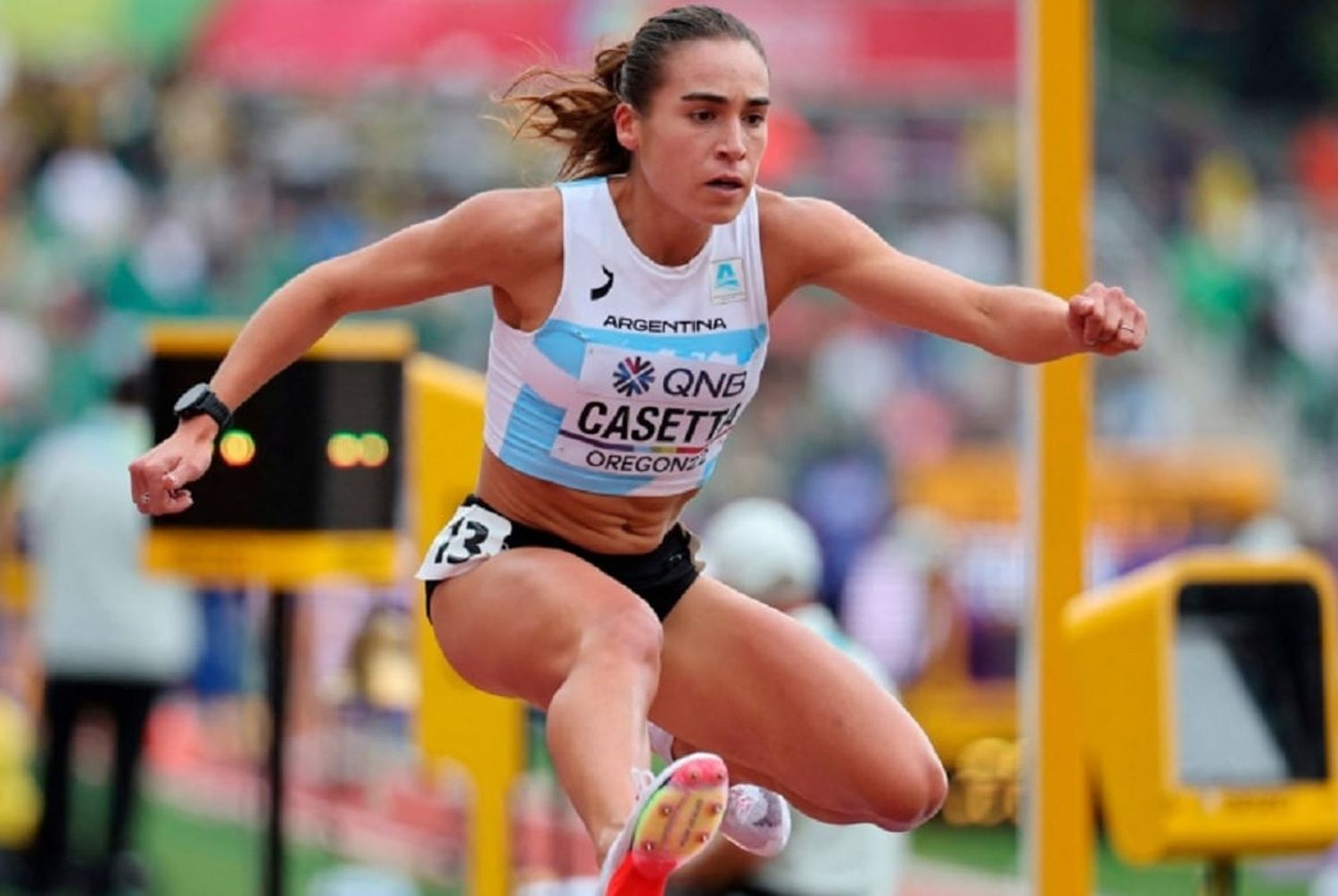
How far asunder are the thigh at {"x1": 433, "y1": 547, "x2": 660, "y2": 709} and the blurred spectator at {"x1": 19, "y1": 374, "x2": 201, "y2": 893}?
609cm

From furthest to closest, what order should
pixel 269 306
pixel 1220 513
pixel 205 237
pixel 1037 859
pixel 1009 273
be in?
1. pixel 1009 273
2. pixel 205 237
3. pixel 1220 513
4. pixel 1037 859
5. pixel 269 306

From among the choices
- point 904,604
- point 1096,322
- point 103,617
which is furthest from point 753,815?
point 904,604

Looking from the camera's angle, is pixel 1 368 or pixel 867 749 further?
pixel 1 368

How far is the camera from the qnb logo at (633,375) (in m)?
5.50

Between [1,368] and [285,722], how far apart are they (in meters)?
9.60

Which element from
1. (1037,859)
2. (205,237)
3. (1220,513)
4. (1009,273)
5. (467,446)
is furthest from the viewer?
(1009,273)

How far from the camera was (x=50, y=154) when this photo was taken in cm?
1827

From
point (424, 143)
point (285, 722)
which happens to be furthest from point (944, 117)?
point (285, 722)

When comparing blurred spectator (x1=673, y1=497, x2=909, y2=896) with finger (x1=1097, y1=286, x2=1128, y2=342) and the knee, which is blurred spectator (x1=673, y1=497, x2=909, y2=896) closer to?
the knee

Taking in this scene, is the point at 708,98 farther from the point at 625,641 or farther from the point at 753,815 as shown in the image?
the point at 753,815

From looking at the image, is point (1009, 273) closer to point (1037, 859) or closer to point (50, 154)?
point (50, 154)

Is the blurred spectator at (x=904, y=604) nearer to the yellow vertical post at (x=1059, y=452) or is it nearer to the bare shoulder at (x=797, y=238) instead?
the yellow vertical post at (x=1059, y=452)

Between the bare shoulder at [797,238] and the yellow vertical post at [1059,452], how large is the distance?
1448 mm

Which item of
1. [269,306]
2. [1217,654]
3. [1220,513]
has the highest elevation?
[269,306]
